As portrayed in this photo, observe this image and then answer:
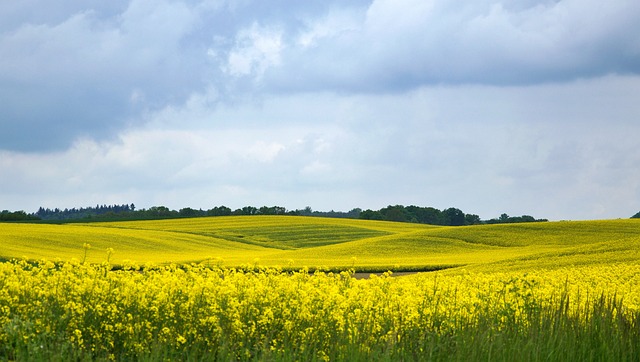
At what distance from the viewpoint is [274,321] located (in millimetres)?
9625

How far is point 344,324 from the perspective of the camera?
374 inches

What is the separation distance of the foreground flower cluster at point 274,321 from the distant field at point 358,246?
2146cm

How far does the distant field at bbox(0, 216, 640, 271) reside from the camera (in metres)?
36.0

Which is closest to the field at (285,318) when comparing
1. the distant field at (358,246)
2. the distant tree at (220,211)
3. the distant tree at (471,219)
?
the distant field at (358,246)

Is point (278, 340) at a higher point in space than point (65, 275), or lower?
lower

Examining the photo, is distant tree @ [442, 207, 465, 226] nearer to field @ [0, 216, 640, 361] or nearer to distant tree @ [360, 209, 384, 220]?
distant tree @ [360, 209, 384, 220]

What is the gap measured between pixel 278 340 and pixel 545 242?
153 ft

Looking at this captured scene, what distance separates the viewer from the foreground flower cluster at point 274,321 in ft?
26.0

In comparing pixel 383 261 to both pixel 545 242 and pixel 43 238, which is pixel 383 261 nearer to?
pixel 545 242

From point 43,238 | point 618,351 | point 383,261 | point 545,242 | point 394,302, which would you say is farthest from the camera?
point 545,242

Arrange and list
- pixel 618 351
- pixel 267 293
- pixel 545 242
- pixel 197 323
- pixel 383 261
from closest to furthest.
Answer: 1. pixel 618 351
2. pixel 197 323
3. pixel 267 293
4. pixel 383 261
5. pixel 545 242

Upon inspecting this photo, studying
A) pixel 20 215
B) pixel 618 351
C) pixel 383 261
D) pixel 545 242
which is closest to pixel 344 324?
pixel 618 351

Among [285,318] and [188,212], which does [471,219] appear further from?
[285,318]

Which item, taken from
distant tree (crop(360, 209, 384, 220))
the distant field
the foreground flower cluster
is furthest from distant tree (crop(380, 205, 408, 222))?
the foreground flower cluster
